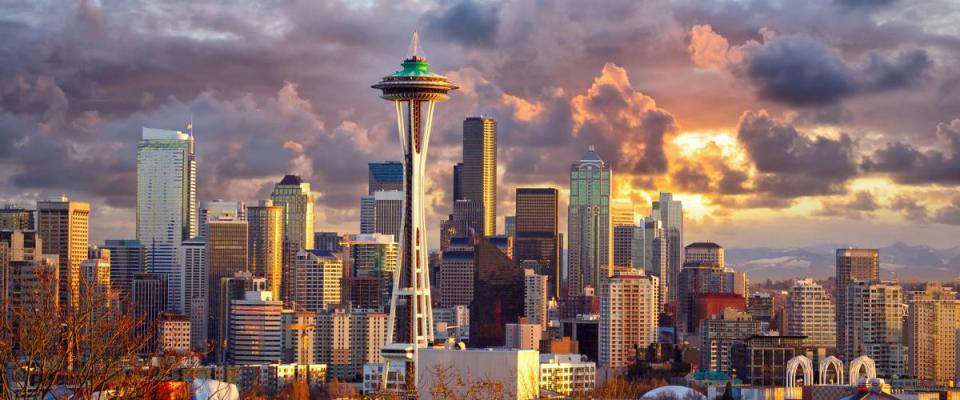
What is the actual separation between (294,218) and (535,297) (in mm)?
25322

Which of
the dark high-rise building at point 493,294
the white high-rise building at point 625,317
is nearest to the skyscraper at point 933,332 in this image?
the white high-rise building at point 625,317

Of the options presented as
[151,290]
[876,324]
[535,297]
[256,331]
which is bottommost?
[256,331]

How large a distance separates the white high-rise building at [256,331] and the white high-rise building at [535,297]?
66.8 ft

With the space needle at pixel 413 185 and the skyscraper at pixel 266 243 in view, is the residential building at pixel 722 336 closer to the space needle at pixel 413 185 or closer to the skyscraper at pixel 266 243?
the space needle at pixel 413 185

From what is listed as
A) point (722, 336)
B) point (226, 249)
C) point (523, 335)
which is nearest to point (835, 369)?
point (722, 336)

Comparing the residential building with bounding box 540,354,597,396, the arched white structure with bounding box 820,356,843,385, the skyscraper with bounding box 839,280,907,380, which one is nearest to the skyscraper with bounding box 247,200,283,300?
the skyscraper with bounding box 839,280,907,380

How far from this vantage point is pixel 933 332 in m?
87.3

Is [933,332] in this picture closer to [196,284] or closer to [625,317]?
[625,317]

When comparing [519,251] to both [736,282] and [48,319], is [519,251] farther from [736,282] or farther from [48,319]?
[48,319]

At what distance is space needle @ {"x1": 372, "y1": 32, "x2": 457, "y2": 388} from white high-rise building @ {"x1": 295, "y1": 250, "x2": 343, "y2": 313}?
39051 millimetres

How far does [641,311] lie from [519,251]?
3133 cm

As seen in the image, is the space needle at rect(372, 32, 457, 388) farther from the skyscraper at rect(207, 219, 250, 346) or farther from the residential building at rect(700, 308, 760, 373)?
the skyscraper at rect(207, 219, 250, 346)

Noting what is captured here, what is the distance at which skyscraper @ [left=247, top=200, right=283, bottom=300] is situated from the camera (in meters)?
121

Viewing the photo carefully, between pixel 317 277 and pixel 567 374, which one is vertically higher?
pixel 317 277
